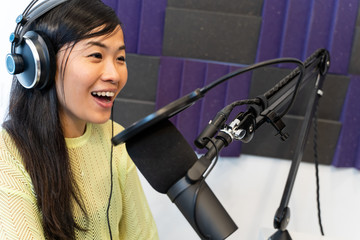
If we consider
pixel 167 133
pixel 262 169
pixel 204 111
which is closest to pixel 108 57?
pixel 167 133

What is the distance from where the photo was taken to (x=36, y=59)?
688mm

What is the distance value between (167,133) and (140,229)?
0.64 m

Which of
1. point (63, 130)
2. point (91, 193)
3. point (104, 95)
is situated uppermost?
point (104, 95)

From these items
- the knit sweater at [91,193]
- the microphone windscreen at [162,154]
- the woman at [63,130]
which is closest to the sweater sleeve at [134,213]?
the knit sweater at [91,193]

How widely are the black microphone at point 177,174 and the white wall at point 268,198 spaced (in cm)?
84

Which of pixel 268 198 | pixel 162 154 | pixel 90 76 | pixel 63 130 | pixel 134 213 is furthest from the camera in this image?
pixel 268 198

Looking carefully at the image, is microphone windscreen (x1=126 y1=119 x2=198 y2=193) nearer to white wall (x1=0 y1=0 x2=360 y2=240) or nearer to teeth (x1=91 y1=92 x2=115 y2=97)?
teeth (x1=91 y1=92 x2=115 y2=97)

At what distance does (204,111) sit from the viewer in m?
1.23

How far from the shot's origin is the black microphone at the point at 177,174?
47cm

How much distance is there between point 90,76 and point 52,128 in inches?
6.3

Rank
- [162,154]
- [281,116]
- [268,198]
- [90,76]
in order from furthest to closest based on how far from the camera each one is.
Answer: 1. [268,198]
2. [90,76]
3. [281,116]
4. [162,154]

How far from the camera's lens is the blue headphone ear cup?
0.69 m

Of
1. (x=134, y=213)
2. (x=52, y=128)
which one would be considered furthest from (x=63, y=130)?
(x=134, y=213)

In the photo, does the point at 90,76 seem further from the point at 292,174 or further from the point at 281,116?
the point at 292,174
